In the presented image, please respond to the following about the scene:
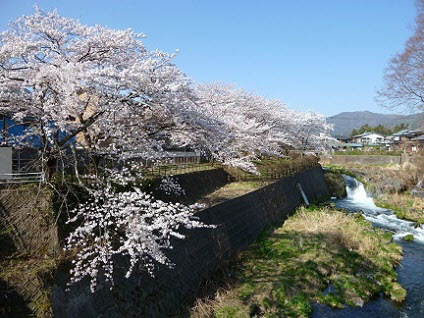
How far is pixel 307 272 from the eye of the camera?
36.9 feet

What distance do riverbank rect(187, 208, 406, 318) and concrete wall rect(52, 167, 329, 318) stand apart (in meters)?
0.62

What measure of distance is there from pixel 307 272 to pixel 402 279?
3.65 m

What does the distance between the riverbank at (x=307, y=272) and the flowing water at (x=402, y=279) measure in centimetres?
26

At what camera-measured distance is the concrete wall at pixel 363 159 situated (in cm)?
4503

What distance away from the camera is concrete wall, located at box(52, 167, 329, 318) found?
21.5 feet

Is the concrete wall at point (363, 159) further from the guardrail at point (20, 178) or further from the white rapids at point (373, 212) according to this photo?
the guardrail at point (20, 178)

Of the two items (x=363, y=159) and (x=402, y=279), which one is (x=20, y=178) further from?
(x=363, y=159)

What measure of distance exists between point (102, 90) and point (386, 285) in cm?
1035

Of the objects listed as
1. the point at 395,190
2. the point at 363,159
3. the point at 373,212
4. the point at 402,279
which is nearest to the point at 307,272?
the point at 402,279

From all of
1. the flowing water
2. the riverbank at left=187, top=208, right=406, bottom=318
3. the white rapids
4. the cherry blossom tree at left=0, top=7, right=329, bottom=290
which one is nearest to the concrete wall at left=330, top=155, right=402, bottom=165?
the white rapids

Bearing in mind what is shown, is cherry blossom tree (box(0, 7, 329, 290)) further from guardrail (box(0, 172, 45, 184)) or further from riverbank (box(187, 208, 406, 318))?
riverbank (box(187, 208, 406, 318))

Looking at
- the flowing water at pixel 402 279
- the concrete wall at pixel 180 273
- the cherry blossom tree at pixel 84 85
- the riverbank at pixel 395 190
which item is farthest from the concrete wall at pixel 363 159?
the cherry blossom tree at pixel 84 85

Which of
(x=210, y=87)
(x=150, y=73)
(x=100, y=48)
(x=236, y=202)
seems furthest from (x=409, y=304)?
(x=210, y=87)

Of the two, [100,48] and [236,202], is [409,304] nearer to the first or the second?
[236,202]
